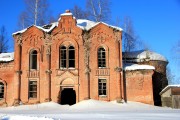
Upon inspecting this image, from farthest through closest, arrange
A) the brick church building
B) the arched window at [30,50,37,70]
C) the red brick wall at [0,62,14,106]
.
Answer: the arched window at [30,50,37,70] < the red brick wall at [0,62,14,106] < the brick church building

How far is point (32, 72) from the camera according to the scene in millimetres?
29969

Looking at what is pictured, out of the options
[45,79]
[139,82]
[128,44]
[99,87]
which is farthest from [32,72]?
[128,44]

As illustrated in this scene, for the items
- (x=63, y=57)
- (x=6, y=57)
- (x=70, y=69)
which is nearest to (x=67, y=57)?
(x=63, y=57)

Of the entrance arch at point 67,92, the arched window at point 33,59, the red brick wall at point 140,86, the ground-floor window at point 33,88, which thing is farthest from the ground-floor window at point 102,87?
the arched window at point 33,59

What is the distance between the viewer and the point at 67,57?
30188 mm

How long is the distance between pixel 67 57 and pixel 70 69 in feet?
4.25

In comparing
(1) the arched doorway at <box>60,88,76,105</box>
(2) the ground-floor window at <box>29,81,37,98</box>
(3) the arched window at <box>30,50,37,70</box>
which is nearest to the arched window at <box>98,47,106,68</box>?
(1) the arched doorway at <box>60,88,76,105</box>

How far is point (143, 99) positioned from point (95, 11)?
48.9ft

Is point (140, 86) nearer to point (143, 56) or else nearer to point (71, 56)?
point (143, 56)

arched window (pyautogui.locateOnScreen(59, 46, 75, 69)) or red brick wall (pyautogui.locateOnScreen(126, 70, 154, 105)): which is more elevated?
arched window (pyautogui.locateOnScreen(59, 46, 75, 69))

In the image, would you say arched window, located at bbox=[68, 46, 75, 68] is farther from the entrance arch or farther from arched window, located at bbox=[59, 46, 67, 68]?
the entrance arch

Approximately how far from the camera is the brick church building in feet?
96.4

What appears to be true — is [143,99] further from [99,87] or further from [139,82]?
[99,87]

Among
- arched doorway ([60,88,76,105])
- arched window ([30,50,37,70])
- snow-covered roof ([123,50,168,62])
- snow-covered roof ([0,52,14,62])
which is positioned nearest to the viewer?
arched window ([30,50,37,70])
